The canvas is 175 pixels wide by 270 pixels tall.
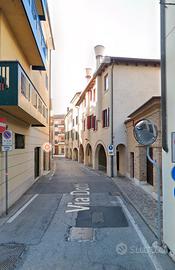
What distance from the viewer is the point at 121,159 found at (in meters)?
22.8

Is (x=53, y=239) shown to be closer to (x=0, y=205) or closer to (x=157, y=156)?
(x=0, y=205)

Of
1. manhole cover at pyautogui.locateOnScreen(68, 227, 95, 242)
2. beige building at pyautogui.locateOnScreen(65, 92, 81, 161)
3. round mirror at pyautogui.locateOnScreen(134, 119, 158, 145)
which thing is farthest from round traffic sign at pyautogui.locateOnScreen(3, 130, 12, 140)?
beige building at pyautogui.locateOnScreen(65, 92, 81, 161)

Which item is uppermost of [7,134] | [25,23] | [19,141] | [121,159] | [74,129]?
[25,23]

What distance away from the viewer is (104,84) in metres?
24.1

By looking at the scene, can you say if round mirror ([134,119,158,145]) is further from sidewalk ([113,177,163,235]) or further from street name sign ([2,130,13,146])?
street name sign ([2,130,13,146])

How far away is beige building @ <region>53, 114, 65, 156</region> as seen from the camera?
3423 inches

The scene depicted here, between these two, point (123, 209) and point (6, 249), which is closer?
point (6, 249)

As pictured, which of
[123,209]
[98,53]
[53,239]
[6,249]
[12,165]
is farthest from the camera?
[98,53]

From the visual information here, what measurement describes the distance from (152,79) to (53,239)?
17.6 meters

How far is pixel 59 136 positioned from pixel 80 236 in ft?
273

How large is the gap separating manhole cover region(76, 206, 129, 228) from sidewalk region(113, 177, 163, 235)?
2.23 ft

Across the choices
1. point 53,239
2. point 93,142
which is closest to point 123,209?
point 53,239

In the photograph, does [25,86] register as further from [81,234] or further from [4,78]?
[81,234]

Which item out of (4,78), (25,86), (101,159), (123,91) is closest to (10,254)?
(4,78)
